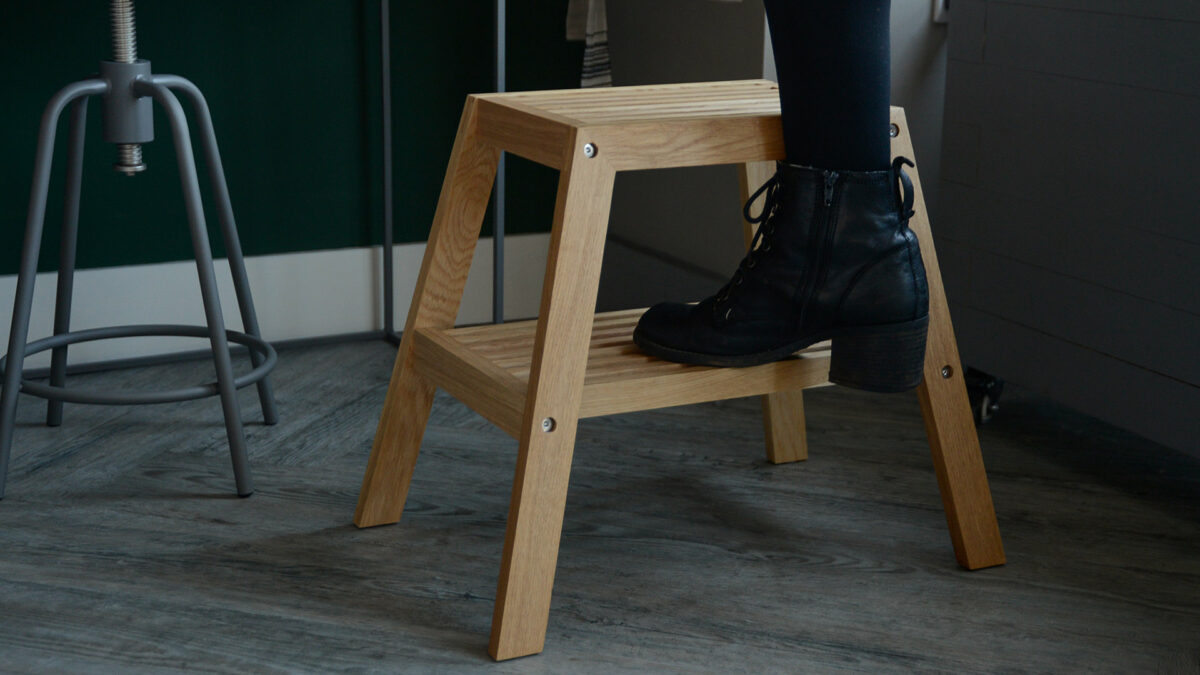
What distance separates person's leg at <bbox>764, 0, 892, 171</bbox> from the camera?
1.06 m

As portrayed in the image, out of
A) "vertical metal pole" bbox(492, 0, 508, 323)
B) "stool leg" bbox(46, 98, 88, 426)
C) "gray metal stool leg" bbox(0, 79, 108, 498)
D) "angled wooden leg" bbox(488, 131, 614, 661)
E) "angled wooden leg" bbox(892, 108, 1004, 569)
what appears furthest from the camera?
"vertical metal pole" bbox(492, 0, 508, 323)

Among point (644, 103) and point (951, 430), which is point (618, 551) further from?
point (644, 103)

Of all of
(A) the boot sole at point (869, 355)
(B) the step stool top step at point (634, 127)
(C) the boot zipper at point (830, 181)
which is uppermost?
(B) the step stool top step at point (634, 127)

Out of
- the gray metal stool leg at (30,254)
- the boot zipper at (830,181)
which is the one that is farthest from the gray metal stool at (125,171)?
the boot zipper at (830,181)

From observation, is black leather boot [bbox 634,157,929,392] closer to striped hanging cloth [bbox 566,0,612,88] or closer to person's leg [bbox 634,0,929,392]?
person's leg [bbox 634,0,929,392]

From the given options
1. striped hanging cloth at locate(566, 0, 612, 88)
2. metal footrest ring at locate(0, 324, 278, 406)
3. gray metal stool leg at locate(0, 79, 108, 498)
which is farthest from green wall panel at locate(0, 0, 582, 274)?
gray metal stool leg at locate(0, 79, 108, 498)

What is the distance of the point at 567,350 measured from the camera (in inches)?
41.3

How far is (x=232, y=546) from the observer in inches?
50.9

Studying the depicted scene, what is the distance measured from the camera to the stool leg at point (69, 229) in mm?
1488

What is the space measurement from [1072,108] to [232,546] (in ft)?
3.54

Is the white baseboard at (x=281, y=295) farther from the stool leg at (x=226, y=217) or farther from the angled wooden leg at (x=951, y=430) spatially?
the angled wooden leg at (x=951, y=430)

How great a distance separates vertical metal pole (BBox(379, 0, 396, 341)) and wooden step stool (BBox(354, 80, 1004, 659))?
0.76 m

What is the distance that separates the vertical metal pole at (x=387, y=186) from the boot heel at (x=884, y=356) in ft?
3.39

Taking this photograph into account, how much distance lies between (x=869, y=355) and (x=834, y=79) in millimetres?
247
